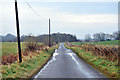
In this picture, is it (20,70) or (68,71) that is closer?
(20,70)

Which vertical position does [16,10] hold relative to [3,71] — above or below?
above

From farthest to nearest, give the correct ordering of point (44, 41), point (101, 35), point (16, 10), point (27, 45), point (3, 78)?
point (101, 35) → point (44, 41) → point (27, 45) → point (16, 10) → point (3, 78)

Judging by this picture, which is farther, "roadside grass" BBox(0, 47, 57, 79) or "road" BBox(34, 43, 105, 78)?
"road" BBox(34, 43, 105, 78)

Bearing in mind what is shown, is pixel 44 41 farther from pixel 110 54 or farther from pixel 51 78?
pixel 51 78

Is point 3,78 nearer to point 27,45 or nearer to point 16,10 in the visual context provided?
point 16,10

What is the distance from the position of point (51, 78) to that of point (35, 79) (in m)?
0.92

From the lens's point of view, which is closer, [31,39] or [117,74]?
[117,74]

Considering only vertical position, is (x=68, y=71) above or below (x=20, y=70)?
below

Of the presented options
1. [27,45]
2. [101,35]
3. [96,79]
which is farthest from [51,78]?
[101,35]

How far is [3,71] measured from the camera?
12203 mm

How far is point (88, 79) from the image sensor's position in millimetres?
11008

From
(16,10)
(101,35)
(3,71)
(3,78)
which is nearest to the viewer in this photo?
(3,78)

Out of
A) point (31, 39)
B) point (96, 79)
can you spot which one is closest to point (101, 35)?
point (31, 39)

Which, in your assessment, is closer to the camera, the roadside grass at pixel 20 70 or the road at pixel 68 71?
the roadside grass at pixel 20 70
